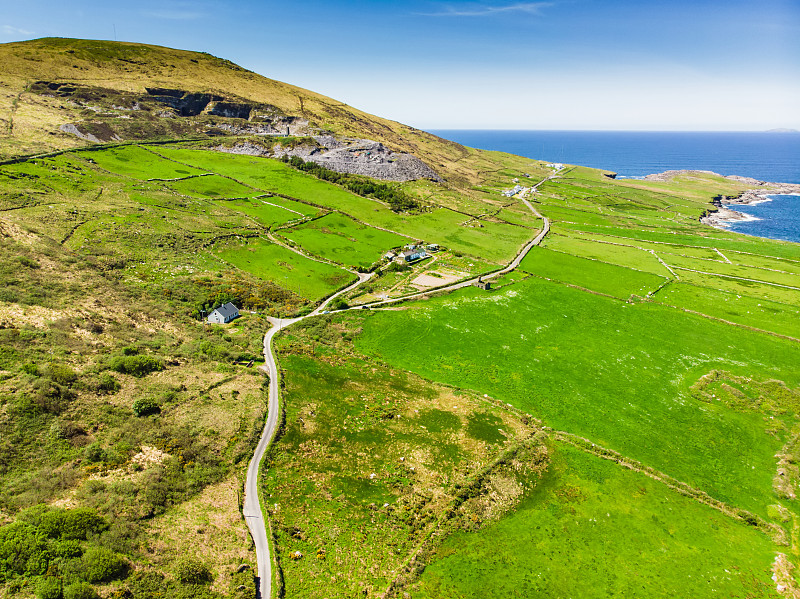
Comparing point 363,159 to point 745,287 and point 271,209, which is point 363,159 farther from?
point 745,287

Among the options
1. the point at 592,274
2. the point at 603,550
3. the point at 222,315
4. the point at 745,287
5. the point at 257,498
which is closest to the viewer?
the point at 603,550

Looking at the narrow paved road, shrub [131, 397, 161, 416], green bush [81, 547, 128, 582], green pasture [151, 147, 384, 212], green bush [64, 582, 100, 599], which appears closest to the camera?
green bush [64, 582, 100, 599]

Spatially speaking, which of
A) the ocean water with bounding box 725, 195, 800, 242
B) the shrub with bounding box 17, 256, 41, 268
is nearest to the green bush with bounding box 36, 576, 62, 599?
the shrub with bounding box 17, 256, 41, 268

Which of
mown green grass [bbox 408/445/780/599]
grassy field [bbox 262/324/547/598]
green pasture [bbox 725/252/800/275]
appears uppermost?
green pasture [bbox 725/252/800/275]

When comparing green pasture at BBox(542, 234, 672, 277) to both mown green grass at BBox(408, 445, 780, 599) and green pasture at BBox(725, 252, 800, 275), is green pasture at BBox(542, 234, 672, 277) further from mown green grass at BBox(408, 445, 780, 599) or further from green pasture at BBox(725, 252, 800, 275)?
mown green grass at BBox(408, 445, 780, 599)

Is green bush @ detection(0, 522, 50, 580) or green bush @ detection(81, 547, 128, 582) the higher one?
green bush @ detection(0, 522, 50, 580)

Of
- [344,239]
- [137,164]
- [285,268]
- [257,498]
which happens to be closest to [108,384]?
[257,498]
